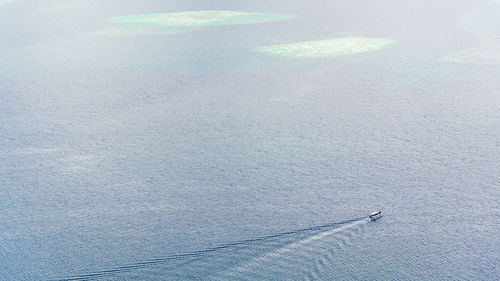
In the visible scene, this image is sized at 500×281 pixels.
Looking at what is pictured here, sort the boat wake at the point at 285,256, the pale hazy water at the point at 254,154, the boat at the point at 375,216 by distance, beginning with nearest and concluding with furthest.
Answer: the boat wake at the point at 285,256 → the pale hazy water at the point at 254,154 → the boat at the point at 375,216

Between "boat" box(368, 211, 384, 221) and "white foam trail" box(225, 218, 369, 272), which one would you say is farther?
"boat" box(368, 211, 384, 221)

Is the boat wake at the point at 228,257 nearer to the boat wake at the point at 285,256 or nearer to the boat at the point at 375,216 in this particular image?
the boat wake at the point at 285,256

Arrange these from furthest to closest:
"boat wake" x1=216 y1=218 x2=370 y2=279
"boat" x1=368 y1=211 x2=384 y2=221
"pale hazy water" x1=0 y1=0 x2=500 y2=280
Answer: "boat" x1=368 y1=211 x2=384 y2=221 → "pale hazy water" x1=0 y1=0 x2=500 y2=280 → "boat wake" x1=216 y1=218 x2=370 y2=279

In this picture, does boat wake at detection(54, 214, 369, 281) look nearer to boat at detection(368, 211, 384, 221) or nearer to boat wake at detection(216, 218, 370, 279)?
boat wake at detection(216, 218, 370, 279)

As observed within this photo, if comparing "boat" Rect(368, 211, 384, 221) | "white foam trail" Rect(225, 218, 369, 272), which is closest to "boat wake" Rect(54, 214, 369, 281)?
"white foam trail" Rect(225, 218, 369, 272)

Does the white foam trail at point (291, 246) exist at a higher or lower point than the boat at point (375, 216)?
lower

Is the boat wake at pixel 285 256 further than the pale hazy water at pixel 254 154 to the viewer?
No

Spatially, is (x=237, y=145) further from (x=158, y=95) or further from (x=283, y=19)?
(x=283, y=19)

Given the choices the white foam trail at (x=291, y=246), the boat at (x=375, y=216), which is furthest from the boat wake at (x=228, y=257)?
the boat at (x=375, y=216)
